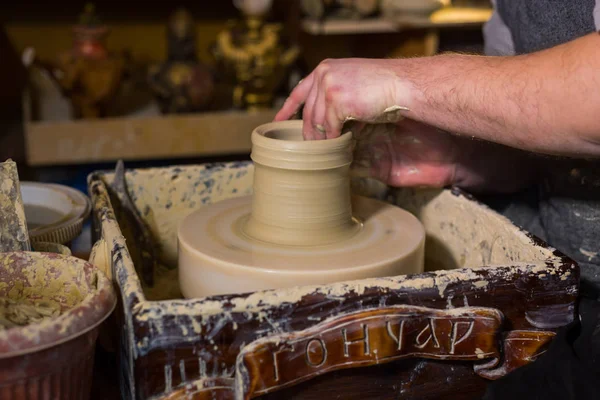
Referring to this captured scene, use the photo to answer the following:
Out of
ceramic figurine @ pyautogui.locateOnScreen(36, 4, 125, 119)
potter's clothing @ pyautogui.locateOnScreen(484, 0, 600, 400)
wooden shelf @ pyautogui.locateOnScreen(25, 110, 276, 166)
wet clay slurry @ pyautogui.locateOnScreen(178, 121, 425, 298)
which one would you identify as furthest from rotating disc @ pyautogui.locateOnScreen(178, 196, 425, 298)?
ceramic figurine @ pyautogui.locateOnScreen(36, 4, 125, 119)

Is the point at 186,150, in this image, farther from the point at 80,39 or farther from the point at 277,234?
the point at 277,234

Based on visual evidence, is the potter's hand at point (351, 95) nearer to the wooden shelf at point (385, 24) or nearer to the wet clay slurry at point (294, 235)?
the wet clay slurry at point (294, 235)

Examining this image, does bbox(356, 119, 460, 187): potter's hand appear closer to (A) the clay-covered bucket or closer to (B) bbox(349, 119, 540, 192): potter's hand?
(B) bbox(349, 119, 540, 192): potter's hand

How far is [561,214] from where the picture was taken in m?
1.31

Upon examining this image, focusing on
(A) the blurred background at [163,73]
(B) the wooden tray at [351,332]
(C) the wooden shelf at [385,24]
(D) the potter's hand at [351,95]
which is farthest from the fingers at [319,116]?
(C) the wooden shelf at [385,24]

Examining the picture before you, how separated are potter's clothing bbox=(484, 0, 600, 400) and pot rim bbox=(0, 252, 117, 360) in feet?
1.64

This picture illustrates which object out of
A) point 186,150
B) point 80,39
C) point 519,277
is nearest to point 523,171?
point 519,277

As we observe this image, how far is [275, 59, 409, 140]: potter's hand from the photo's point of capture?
3.40ft

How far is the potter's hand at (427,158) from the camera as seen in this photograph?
1.34 meters

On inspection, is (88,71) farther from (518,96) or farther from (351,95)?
(518,96)

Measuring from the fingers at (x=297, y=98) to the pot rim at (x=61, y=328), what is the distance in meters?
0.50

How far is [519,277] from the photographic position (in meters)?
0.91

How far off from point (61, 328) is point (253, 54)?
77.8 inches

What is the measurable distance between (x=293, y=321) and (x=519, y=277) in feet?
1.04
